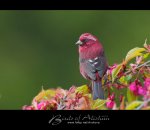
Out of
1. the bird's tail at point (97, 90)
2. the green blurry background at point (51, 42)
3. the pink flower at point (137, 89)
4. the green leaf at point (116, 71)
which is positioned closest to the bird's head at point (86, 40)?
the bird's tail at point (97, 90)

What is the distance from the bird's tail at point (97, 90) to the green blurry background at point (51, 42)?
9.49 metres

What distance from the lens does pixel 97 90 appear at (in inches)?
215

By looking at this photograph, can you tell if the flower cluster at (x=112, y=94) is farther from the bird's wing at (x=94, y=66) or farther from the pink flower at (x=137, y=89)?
the bird's wing at (x=94, y=66)

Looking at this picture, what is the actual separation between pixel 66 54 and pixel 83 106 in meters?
12.6

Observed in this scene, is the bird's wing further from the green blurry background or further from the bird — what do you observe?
the green blurry background

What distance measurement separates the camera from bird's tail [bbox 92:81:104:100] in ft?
17.5

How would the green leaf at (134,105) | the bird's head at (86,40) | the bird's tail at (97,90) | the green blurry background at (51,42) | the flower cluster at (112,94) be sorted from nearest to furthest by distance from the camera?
the green leaf at (134,105) → the flower cluster at (112,94) → the bird's tail at (97,90) → the bird's head at (86,40) → the green blurry background at (51,42)

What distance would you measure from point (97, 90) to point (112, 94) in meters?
0.46

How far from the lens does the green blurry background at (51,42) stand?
53.4 feet

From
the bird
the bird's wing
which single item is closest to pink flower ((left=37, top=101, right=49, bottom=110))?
the bird

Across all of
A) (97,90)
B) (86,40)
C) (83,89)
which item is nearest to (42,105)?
(83,89)

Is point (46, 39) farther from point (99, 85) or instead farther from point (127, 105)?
point (127, 105)
